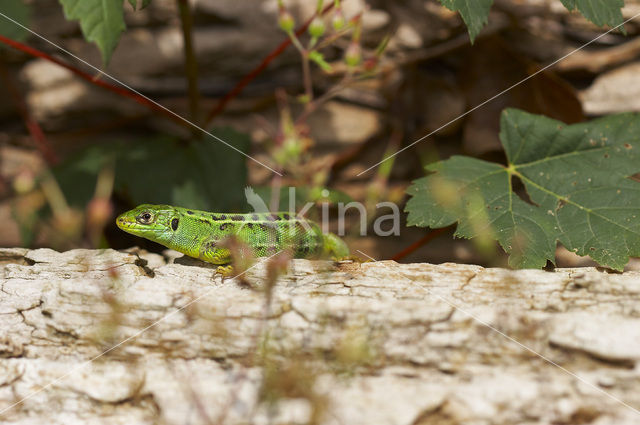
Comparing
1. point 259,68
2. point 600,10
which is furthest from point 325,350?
point 600,10

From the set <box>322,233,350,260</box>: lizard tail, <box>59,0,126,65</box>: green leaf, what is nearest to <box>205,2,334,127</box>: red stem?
<box>59,0,126,65</box>: green leaf

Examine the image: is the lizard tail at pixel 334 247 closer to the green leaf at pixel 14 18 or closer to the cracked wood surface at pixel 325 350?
the cracked wood surface at pixel 325 350

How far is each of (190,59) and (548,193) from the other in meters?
2.68

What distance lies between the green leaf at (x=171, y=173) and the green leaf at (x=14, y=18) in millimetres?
1023

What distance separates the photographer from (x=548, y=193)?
3.46 meters

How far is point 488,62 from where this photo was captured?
16.0 ft

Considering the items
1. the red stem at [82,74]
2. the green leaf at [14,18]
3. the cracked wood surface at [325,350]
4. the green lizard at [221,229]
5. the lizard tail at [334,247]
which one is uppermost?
the green leaf at [14,18]

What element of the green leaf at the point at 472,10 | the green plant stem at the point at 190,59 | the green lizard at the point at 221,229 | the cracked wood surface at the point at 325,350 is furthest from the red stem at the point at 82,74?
the green leaf at the point at 472,10

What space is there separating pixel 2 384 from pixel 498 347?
6.85 feet

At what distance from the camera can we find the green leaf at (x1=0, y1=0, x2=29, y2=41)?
13.3ft

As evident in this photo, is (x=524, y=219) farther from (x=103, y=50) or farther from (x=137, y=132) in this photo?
(x=137, y=132)

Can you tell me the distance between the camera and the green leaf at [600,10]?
10.3 feet

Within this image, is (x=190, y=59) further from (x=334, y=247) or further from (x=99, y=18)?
(x=334, y=247)

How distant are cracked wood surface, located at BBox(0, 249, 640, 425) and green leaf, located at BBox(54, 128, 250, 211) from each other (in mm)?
1495
